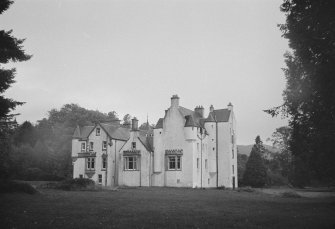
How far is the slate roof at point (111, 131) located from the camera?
56.1 meters

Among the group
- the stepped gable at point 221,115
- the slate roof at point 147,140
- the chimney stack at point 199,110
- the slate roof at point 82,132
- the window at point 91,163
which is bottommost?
the window at point 91,163

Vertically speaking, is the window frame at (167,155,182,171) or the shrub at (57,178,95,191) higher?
the window frame at (167,155,182,171)

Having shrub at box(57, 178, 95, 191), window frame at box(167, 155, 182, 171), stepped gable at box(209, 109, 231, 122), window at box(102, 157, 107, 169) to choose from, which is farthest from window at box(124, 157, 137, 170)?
shrub at box(57, 178, 95, 191)

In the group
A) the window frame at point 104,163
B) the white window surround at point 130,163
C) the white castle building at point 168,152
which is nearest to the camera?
the white castle building at point 168,152

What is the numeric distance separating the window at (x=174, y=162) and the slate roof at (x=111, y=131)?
10608 millimetres

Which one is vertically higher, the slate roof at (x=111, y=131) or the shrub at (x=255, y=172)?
the slate roof at (x=111, y=131)

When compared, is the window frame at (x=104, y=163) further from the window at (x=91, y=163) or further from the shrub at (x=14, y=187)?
the shrub at (x=14, y=187)

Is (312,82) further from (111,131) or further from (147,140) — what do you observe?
(111,131)

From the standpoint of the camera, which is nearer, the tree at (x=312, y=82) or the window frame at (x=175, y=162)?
the tree at (x=312, y=82)

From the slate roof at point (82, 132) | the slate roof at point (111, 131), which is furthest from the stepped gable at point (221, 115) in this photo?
the slate roof at point (82, 132)

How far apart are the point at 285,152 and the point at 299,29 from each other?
4927cm

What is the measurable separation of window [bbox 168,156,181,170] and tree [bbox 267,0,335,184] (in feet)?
75.3

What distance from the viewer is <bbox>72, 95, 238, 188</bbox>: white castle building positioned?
49094 millimetres

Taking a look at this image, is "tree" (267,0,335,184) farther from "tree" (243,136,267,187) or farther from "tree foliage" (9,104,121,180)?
"tree foliage" (9,104,121,180)
